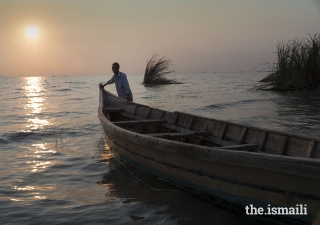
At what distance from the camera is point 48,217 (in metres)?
3.74

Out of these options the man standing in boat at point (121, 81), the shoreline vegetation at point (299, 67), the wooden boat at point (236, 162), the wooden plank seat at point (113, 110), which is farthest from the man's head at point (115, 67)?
the shoreline vegetation at point (299, 67)

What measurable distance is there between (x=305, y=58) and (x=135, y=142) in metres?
13.6

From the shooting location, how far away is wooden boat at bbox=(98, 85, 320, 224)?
2.80 meters

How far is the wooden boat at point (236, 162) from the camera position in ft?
9.20

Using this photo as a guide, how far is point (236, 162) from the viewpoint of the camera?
10.3 feet

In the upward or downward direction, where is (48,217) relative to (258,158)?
downward

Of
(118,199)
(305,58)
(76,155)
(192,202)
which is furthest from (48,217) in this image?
(305,58)

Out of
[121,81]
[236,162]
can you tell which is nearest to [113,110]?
[121,81]

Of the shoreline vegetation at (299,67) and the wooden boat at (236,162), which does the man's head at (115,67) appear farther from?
the shoreline vegetation at (299,67)

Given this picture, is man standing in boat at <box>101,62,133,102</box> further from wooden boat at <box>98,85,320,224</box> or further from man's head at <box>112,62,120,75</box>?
wooden boat at <box>98,85,320,224</box>

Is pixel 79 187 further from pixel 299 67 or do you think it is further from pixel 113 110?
pixel 299 67

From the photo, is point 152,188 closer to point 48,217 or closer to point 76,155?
point 48,217

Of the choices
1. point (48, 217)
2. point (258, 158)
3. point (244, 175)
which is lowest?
point (48, 217)

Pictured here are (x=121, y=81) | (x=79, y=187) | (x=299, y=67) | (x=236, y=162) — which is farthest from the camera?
(x=299, y=67)
